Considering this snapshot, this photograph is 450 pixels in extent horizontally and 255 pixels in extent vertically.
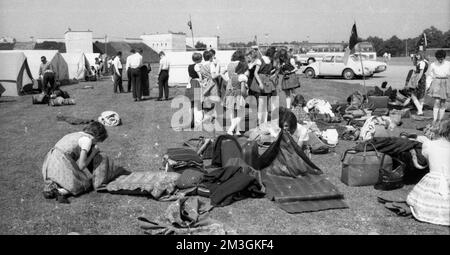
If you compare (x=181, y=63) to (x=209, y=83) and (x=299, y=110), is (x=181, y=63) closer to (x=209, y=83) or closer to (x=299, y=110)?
(x=299, y=110)

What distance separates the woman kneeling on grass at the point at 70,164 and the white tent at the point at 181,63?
46.3ft

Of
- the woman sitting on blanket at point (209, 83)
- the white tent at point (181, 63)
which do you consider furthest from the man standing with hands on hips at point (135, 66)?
the woman sitting on blanket at point (209, 83)

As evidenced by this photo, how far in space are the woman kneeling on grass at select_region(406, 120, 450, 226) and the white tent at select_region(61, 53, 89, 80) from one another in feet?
82.8

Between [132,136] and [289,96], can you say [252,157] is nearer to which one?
[132,136]

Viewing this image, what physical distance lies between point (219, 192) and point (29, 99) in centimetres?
1461

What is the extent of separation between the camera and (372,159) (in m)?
6.16

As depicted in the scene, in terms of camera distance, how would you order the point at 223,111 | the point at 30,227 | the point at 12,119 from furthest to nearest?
the point at 12,119
the point at 223,111
the point at 30,227

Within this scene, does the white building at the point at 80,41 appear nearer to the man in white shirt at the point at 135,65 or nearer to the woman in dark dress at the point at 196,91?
the man in white shirt at the point at 135,65

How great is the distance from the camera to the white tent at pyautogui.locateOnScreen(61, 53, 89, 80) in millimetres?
27016

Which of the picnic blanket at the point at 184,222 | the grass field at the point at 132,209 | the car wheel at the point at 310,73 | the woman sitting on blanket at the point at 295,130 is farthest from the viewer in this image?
the car wheel at the point at 310,73

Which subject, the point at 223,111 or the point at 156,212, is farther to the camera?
the point at 223,111

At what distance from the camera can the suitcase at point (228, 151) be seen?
264 inches
